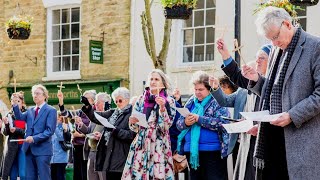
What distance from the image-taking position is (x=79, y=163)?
48.5 ft

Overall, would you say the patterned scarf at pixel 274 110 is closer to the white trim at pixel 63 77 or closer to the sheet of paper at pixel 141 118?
the sheet of paper at pixel 141 118

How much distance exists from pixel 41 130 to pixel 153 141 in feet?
12.3

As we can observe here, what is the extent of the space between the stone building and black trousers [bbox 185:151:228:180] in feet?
34.2

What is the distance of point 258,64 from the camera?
8.12m

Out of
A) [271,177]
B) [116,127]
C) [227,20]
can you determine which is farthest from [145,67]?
[271,177]

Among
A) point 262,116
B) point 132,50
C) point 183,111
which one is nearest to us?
point 262,116

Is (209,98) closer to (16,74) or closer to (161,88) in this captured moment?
(161,88)

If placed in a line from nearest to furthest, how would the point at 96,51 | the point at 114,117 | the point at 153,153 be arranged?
1. the point at 153,153
2. the point at 114,117
3. the point at 96,51

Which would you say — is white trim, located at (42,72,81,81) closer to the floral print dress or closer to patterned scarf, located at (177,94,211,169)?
the floral print dress

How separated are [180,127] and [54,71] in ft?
40.8

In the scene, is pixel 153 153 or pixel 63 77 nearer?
pixel 153 153

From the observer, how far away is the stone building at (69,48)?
20750mm

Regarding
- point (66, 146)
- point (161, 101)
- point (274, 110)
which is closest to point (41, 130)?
point (66, 146)

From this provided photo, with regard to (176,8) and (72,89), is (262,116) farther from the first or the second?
(72,89)
